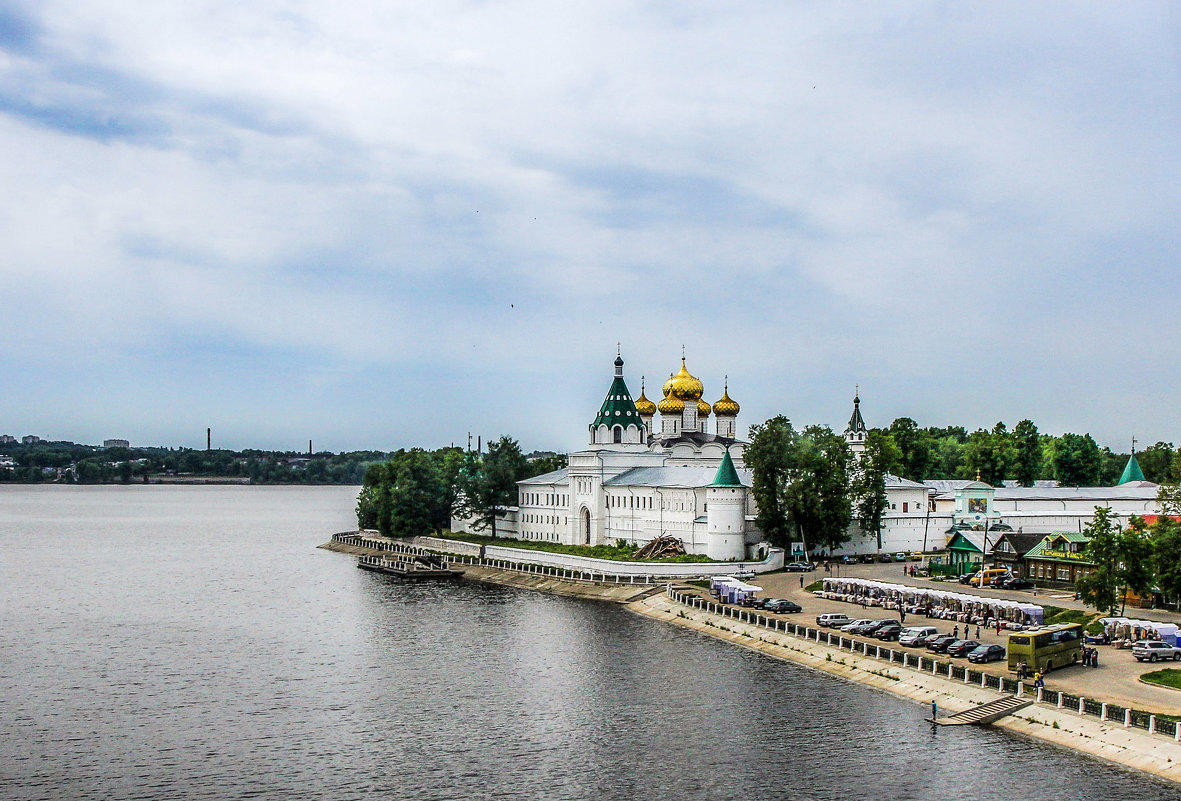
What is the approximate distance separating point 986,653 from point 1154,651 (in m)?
5.93

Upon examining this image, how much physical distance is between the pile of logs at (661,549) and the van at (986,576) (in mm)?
19954

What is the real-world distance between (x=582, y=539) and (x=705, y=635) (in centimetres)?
3436

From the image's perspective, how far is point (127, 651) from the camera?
5531 centimetres

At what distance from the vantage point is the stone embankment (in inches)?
1331

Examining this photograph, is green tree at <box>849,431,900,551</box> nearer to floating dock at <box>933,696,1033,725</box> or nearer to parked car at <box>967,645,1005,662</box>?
parked car at <box>967,645,1005,662</box>

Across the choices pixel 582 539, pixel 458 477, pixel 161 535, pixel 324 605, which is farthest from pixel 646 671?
pixel 161 535

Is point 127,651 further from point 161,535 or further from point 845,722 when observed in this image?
point 161,535

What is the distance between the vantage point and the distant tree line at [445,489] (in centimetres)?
9931

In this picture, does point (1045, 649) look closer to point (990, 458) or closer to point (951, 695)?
point (951, 695)

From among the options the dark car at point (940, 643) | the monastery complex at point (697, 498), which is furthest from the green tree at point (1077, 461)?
the dark car at point (940, 643)

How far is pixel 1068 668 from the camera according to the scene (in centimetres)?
4312

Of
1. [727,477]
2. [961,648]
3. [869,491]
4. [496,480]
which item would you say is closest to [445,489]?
[496,480]

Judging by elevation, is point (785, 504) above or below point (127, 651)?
above

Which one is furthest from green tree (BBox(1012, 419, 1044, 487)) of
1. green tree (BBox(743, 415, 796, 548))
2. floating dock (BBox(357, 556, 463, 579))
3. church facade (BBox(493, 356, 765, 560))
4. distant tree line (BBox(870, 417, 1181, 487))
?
floating dock (BBox(357, 556, 463, 579))
